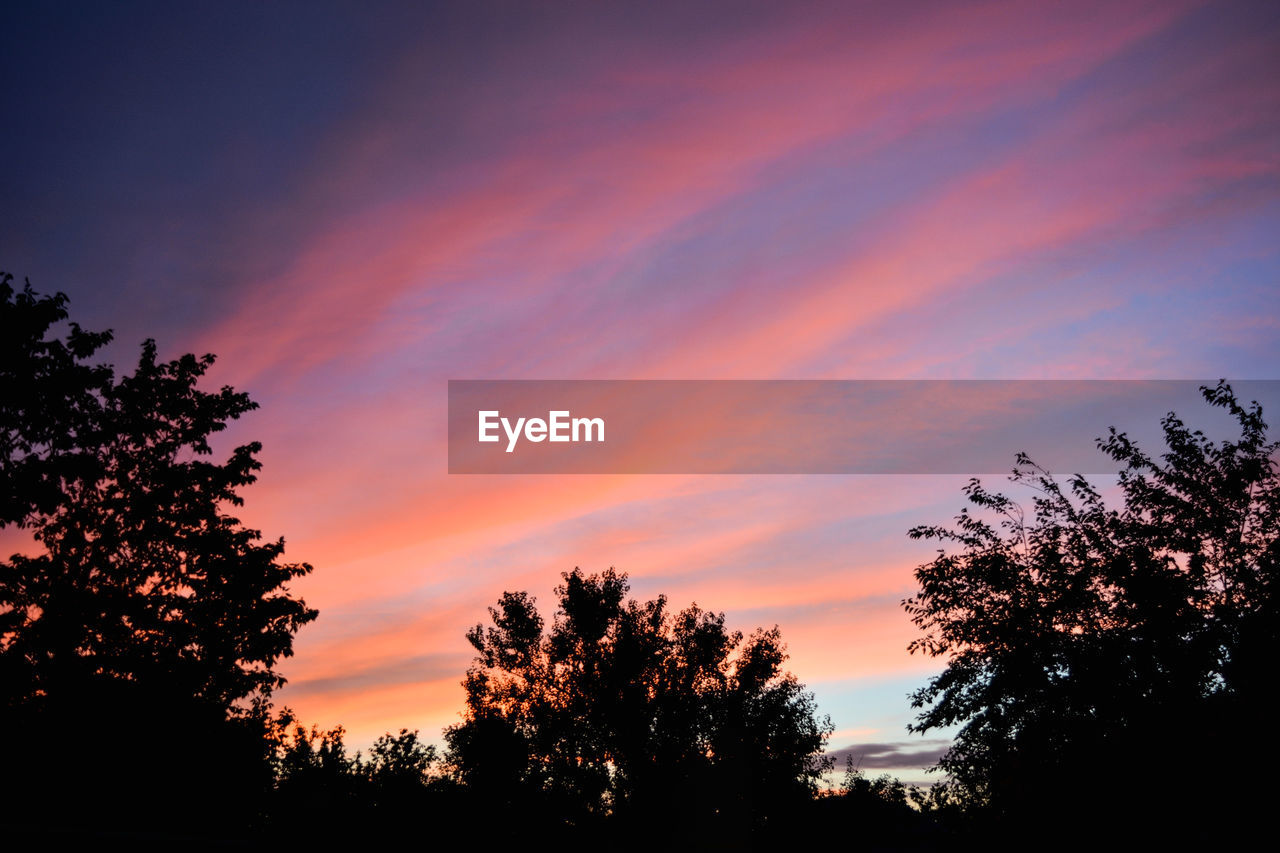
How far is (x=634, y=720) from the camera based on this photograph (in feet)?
185

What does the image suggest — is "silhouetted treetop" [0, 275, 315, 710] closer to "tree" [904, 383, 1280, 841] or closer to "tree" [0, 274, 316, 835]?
"tree" [0, 274, 316, 835]

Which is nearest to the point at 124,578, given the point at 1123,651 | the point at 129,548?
the point at 129,548

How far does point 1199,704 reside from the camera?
19500 mm

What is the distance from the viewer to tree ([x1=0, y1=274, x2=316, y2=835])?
83.8 ft

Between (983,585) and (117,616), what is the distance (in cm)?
2818

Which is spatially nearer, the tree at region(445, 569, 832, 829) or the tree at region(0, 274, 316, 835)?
the tree at region(0, 274, 316, 835)

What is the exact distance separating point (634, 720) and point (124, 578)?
35.9 m

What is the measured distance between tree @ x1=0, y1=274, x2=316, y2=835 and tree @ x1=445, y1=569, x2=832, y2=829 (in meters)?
27.1

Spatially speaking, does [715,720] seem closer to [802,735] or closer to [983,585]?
[802,735]

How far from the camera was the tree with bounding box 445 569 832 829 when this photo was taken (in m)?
54.5

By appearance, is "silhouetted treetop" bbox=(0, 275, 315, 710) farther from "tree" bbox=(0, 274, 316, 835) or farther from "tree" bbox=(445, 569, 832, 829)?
"tree" bbox=(445, 569, 832, 829)

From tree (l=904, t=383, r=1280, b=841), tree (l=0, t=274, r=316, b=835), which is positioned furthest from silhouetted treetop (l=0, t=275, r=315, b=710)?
tree (l=904, t=383, r=1280, b=841)

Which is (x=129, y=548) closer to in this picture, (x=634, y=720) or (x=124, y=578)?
(x=124, y=578)

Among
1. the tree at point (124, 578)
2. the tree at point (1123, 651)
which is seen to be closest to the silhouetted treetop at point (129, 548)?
the tree at point (124, 578)
